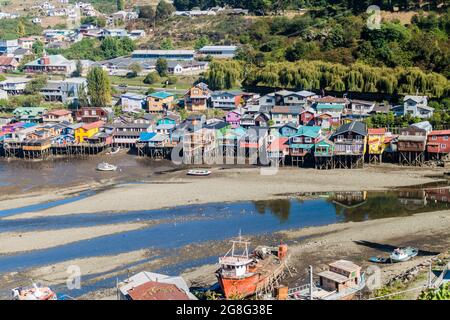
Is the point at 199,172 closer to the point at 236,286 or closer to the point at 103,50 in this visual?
the point at 236,286

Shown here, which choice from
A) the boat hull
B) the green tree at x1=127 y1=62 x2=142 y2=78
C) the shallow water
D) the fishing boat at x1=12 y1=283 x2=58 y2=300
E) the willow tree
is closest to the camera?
the fishing boat at x1=12 y1=283 x2=58 y2=300

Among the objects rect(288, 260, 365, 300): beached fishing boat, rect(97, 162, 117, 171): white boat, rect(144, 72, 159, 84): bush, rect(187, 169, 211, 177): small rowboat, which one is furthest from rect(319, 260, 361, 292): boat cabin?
rect(144, 72, 159, 84): bush

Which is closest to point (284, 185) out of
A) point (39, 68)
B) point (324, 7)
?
point (324, 7)

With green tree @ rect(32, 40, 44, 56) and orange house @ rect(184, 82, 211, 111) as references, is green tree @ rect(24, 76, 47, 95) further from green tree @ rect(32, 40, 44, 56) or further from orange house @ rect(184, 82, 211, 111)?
green tree @ rect(32, 40, 44, 56)

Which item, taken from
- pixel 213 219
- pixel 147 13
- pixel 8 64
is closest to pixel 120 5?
pixel 147 13

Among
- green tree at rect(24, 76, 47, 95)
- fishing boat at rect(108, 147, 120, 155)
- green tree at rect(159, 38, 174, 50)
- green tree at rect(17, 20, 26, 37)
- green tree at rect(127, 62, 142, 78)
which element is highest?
green tree at rect(17, 20, 26, 37)

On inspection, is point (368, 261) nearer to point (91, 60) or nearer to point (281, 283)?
point (281, 283)
